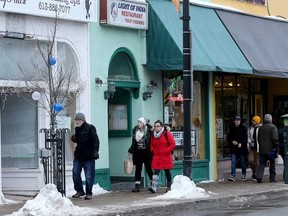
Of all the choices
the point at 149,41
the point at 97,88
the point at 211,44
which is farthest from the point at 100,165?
the point at 211,44

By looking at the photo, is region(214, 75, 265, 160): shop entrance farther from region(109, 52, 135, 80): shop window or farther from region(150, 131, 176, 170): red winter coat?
region(150, 131, 176, 170): red winter coat

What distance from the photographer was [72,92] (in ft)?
57.9

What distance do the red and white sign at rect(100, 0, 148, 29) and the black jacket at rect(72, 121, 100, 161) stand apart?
10.1 feet

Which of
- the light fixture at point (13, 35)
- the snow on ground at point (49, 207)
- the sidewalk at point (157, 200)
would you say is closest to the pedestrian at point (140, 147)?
the sidewalk at point (157, 200)

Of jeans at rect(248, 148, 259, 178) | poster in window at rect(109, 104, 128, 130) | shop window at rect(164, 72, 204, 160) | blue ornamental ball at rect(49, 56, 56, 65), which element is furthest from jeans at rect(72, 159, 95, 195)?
jeans at rect(248, 148, 259, 178)

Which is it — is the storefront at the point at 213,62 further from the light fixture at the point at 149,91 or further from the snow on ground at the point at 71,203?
the snow on ground at the point at 71,203

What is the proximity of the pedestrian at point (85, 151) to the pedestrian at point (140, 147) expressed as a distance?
1734 millimetres

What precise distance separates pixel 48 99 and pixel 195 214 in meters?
4.28

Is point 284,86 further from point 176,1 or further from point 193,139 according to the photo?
point 176,1

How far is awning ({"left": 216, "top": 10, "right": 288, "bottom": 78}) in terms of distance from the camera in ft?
71.4

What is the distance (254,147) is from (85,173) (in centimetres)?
618

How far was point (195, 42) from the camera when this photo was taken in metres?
20.1

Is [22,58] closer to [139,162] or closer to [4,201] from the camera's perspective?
[4,201]

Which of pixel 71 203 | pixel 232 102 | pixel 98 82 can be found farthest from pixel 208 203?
pixel 232 102
